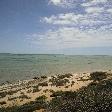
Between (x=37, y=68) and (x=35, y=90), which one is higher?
(x=35, y=90)

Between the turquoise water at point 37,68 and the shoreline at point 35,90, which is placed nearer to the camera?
the shoreline at point 35,90

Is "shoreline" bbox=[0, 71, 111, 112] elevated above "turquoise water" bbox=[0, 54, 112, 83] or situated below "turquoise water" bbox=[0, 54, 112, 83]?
above

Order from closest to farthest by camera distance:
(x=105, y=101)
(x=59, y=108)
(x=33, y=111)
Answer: (x=105, y=101), (x=59, y=108), (x=33, y=111)

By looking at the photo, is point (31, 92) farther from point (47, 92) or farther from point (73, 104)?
point (73, 104)

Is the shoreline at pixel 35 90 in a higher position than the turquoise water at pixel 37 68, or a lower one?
higher

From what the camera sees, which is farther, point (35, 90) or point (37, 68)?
point (37, 68)

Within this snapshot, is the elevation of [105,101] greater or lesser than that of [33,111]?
greater

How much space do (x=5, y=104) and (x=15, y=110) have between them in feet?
16.4

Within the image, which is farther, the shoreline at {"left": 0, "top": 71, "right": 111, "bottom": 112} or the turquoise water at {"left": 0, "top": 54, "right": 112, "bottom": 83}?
the turquoise water at {"left": 0, "top": 54, "right": 112, "bottom": 83}

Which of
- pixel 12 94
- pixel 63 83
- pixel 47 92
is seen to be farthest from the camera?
pixel 63 83

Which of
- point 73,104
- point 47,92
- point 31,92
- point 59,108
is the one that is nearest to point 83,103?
point 73,104

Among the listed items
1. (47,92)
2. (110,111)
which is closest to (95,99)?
(110,111)

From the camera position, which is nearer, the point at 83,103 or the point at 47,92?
the point at 83,103

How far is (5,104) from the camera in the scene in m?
19.2
